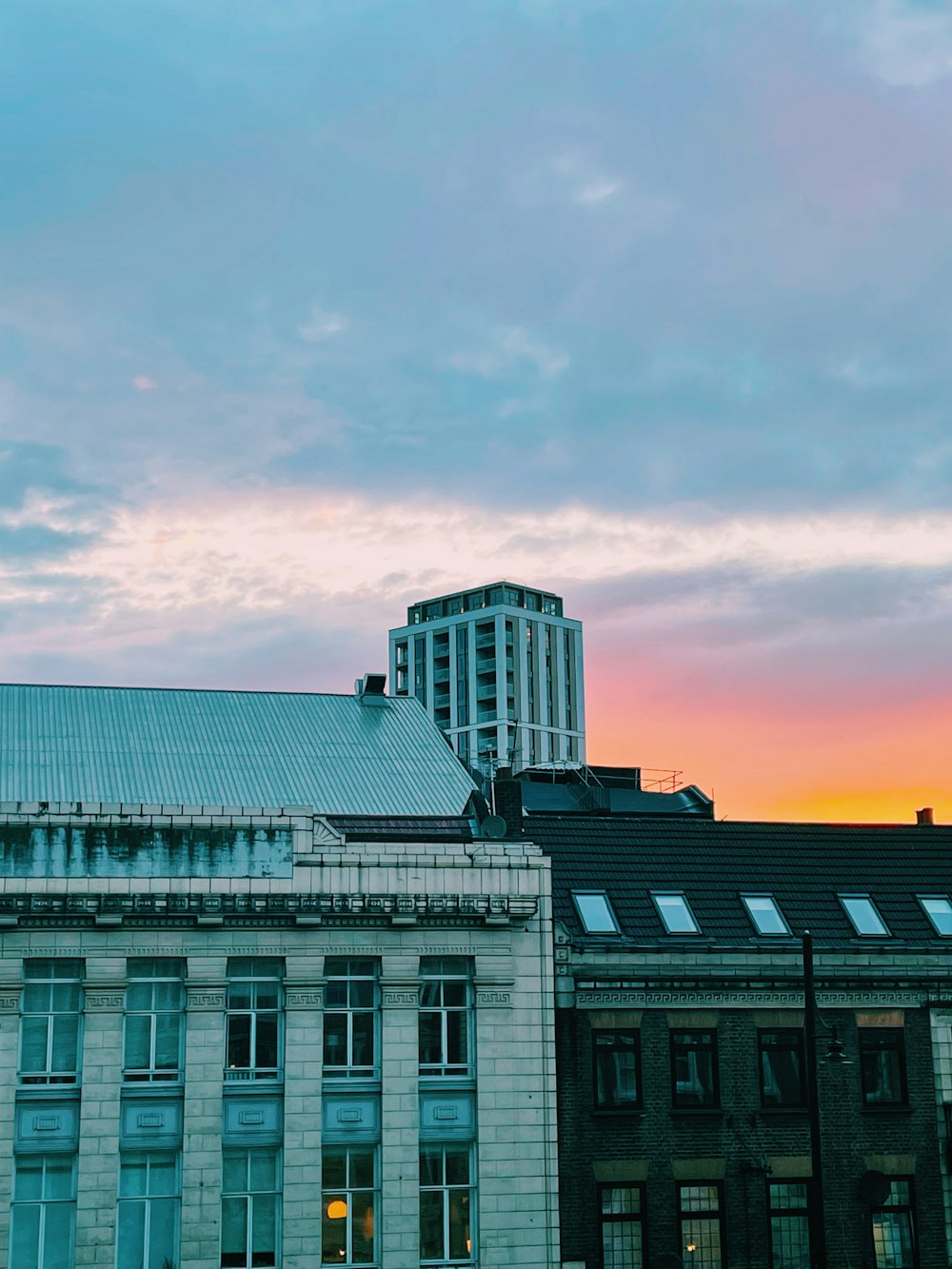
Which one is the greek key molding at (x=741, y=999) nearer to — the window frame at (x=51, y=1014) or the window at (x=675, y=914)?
the window at (x=675, y=914)

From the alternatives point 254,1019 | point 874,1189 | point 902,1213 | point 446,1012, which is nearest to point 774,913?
point 874,1189

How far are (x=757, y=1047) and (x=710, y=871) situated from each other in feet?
16.8

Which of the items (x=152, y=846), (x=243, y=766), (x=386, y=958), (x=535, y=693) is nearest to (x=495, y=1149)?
(x=386, y=958)

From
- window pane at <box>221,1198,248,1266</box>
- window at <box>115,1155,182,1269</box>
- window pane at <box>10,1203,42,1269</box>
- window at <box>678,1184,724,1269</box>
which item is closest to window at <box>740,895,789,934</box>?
window at <box>678,1184,724,1269</box>

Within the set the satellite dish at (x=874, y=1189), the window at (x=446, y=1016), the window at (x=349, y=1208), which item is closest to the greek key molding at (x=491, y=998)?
the window at (x=446, y=1016)

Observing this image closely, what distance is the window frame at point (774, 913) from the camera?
1667 inches

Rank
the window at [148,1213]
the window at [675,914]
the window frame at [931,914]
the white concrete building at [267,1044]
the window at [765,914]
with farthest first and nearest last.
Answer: the window frame at [931,914]
the window at [765,914]
the window at [675,914]
the white concrete building at [267,1044]
the window at [148,1213]

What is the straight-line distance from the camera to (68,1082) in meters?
36.5

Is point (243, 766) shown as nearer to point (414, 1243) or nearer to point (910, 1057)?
point (414, 1243)

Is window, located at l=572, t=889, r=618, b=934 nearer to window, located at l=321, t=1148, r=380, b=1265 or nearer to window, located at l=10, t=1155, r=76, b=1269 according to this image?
window, located at l=321, t=1148, r=380, b=1265

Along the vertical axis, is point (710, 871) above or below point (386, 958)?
above

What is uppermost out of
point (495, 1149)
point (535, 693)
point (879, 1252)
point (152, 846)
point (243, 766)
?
point (535, 693)

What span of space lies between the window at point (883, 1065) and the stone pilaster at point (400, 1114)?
11.2 metres

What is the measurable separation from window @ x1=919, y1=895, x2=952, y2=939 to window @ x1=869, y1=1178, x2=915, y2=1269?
6742 mm
